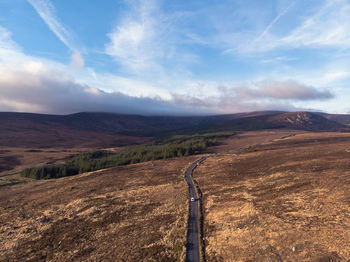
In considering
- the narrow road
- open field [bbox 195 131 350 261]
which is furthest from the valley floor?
the narrow road

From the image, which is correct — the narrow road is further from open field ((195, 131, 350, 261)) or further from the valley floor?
open field ((195, 131, 350, 261))

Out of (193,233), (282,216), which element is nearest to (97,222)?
(193,233)

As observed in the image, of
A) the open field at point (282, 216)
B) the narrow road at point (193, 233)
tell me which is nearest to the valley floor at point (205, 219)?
the open field at point (282, 216)

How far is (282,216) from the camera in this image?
81.2ft

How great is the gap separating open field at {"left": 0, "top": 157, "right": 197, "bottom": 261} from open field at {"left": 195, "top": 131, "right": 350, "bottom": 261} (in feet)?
17.2

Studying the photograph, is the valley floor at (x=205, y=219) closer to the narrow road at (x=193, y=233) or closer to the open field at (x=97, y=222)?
the open field at (x=97, y=222)

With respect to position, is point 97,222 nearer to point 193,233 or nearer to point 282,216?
point 193,233

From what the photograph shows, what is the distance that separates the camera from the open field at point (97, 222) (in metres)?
22.8

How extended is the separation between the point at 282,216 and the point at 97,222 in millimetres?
25910

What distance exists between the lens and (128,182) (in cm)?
5316

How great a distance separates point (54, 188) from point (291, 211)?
2170 inches

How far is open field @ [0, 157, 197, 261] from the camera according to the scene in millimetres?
22781

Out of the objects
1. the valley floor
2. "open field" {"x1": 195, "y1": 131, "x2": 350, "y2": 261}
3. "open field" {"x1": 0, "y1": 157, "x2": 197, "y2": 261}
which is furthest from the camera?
"open field" {"x1": 0, "y1": 157, "x2": 197, "y2": 261}

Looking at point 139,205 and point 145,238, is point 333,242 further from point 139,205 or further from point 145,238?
point 139,205
